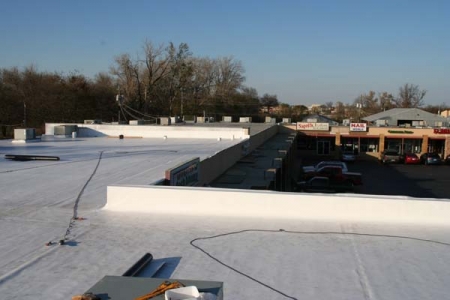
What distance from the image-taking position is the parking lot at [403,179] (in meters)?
25.3

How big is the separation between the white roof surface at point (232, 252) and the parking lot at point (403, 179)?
1864 centimetres

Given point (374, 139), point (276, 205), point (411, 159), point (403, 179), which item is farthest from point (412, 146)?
point (276, 205)

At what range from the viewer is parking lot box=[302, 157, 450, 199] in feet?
83.1

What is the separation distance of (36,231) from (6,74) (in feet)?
137

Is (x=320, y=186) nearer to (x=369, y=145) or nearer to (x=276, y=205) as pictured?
(x=276, y=205)

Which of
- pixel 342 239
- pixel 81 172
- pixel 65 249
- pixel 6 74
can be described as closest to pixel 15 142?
pixel 81 172

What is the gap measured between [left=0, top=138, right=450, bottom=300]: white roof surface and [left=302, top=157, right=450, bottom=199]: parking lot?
18643 mm

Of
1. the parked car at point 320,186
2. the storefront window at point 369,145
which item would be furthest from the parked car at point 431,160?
the parked car at point 320,186

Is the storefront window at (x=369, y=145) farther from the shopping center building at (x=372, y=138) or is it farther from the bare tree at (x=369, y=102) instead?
the bare tree at (x=369, y=102)

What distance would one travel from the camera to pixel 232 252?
5680 millimetres

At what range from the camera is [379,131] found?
4516cm

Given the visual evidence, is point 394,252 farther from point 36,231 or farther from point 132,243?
point 36,231

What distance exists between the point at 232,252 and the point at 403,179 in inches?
1106

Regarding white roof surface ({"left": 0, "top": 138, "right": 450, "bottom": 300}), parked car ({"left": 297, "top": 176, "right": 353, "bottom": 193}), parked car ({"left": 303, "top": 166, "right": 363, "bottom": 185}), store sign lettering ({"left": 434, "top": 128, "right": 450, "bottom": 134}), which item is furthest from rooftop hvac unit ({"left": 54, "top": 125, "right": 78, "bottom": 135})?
store sign lettering ({"left": 434, "top": 128, "right": 450, "bottom": 134})
